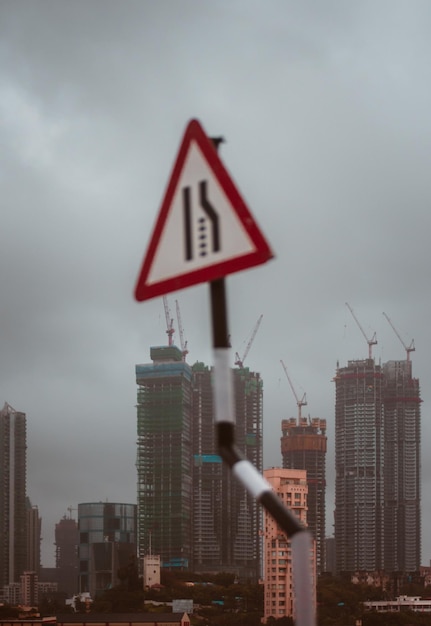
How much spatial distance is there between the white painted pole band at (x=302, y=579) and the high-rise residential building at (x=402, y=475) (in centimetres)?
11240

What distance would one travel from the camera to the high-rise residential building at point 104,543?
104 m

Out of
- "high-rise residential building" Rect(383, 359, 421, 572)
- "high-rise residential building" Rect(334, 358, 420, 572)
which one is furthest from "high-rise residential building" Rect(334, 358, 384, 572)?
"high-rise residential building" Rect(383, 359, 421, 572)

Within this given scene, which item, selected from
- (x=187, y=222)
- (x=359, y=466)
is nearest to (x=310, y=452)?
(x=359, y=466)

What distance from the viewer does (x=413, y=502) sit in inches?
4552

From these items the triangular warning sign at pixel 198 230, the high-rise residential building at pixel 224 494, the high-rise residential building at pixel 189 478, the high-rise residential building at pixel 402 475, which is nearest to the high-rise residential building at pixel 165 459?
the high-rise residential building at pixel 189 478

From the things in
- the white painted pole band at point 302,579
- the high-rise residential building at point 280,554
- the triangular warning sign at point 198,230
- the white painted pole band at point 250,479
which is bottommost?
the high-rise residential building at point 280,554

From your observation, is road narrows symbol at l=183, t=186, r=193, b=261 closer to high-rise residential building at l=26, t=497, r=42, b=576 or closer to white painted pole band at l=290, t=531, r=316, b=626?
white painted pole band at l=290, t=531, r=316, b=626

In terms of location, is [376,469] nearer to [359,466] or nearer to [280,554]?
[359,466]

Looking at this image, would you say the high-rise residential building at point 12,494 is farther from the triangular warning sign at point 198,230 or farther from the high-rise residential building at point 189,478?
the triangular warning sign at point 198,230

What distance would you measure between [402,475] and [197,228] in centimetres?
11679

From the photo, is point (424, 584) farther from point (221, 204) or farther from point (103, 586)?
point (221, 204)

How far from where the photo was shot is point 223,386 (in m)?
2.46

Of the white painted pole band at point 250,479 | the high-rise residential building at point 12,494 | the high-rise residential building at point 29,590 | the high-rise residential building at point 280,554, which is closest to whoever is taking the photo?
the white painted pole band at point 250,479

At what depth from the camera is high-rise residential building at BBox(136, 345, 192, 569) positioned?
107438 mm
